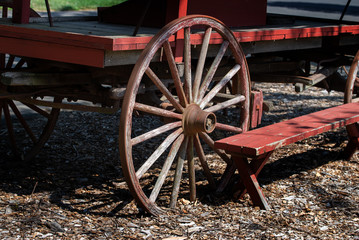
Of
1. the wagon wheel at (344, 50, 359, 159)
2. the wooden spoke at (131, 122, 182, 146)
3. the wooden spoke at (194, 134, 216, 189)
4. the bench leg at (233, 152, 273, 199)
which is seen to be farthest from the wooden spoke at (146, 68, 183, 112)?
Answer: the wagon wheel at (344, 50, 359, 159)

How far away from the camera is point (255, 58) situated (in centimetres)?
627

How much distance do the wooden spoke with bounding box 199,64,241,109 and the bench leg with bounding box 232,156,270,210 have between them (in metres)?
0.56

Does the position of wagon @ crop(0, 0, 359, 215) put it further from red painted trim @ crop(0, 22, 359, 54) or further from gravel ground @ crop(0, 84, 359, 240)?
gravel ground @ crop(0, 84, 359, 240)

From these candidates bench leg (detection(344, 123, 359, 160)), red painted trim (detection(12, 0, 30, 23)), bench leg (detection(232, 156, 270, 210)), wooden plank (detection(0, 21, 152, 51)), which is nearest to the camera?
wooden plank (detection(0, 21, 152, 51))

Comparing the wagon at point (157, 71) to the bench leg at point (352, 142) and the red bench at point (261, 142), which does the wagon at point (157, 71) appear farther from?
the red bench at point (261, 142)

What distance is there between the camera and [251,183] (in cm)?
457

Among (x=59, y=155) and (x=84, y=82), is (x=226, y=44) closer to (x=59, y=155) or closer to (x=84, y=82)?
(x=84, y=82)

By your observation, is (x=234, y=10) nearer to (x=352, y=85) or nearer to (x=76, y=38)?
(x=352, y=85)

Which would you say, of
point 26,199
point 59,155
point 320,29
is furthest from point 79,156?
point 320,29

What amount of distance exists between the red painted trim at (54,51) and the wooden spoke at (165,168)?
94 cm

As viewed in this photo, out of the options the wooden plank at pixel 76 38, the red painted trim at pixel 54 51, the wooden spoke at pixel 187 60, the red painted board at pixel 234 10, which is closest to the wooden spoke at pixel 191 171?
the wooden spoke at pixel 187 60

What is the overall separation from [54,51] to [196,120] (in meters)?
1.20

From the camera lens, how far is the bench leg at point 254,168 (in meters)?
4.60

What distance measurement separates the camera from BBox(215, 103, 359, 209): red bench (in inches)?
169
